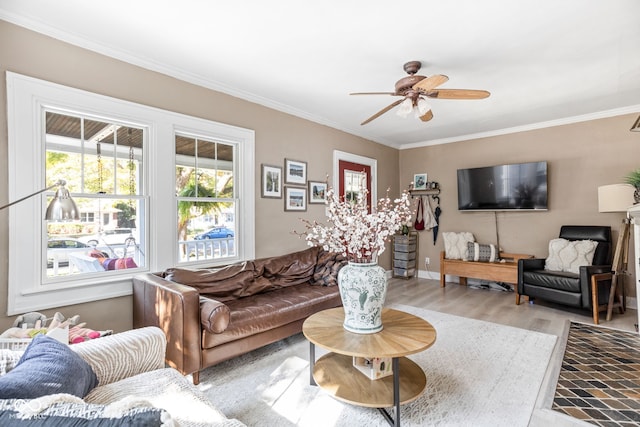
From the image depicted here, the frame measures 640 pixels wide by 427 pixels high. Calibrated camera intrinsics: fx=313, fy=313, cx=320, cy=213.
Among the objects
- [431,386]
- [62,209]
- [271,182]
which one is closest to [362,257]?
[431,386]

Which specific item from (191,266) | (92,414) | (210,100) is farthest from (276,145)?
(92,414)

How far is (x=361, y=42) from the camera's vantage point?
255cm

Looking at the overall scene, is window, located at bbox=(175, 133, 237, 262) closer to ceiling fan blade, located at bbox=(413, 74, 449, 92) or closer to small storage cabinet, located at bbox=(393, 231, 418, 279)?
ceiling fan blade, located at bbox=(413, 74, 449, 92)

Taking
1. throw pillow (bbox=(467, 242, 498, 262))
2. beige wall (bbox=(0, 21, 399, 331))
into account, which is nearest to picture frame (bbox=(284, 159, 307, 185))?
beige wall (bbox=(0, 21, 399, 331))

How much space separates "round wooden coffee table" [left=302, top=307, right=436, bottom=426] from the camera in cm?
180

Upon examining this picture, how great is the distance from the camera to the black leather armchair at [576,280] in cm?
359

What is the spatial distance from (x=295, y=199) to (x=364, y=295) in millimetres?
2477

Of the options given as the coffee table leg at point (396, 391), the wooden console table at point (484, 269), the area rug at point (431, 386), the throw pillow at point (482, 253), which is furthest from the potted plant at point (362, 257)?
the throw pillow at point (482, 253)

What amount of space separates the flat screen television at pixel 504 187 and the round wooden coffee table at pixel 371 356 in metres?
3.63

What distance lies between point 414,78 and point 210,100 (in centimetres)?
210

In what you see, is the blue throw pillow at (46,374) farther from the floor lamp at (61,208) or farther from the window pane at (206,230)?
the window pane at (206,230)

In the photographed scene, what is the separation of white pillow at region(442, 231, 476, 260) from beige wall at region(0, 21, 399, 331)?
2.18 m

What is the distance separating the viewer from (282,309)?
9.27 ft

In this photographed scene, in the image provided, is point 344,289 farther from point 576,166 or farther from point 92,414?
point 576,166
